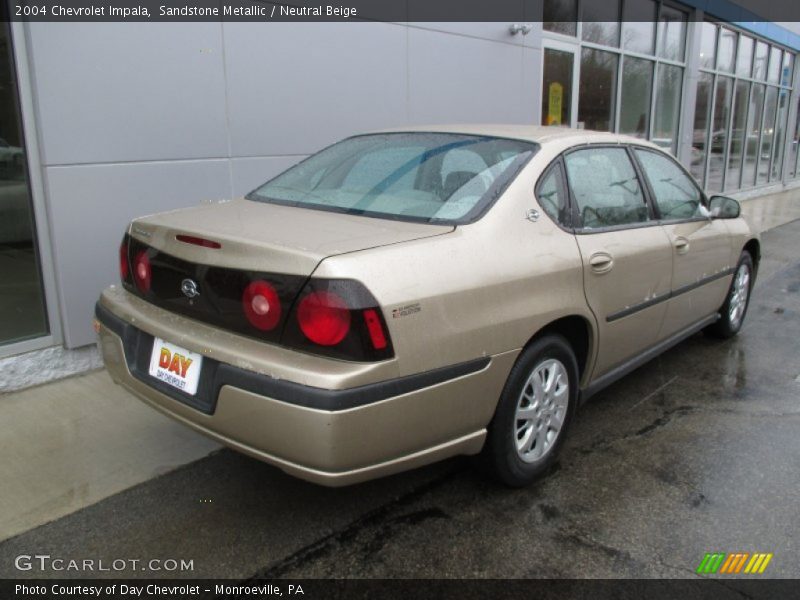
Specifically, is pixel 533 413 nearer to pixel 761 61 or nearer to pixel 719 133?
pixel 719 133

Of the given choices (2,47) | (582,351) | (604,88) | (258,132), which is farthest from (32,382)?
(604,88)

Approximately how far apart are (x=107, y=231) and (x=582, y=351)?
3087 mm

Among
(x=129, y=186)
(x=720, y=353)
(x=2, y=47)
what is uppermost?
(x=2, y=47)

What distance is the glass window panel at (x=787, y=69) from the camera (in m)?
17.8

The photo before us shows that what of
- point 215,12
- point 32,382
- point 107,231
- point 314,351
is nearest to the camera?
point 314,351

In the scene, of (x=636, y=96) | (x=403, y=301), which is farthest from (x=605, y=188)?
(x=636, y=96)

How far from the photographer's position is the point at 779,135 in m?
18.7

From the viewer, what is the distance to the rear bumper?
2.21 m

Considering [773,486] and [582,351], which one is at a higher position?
[582,351]

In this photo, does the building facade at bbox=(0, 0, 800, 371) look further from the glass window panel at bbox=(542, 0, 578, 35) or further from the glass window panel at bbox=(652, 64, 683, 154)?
the glass window panel at bbox=(652, 64, 683, 154)

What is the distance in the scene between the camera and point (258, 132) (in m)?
5.28

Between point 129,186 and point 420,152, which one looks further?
point 129,186

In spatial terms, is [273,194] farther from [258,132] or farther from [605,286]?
[258,132]
